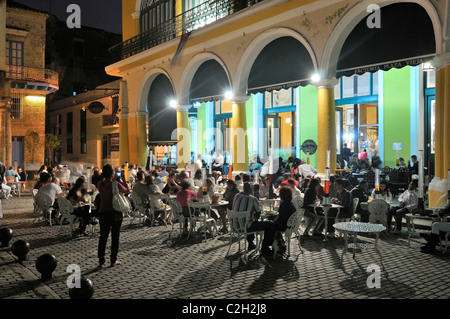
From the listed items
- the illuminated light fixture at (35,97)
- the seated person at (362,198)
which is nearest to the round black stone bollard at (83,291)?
the seated person at (362,198)

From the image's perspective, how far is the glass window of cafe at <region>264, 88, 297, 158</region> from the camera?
20.2 meters

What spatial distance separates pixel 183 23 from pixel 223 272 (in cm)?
1337

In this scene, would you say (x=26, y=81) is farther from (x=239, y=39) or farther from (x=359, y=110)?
(x=359, y=110)

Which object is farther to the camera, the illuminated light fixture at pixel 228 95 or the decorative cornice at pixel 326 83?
the illuminated light fixture at pixel 228 95

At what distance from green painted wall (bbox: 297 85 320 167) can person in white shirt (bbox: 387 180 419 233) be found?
30.2 feet

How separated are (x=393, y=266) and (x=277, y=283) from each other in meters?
2.14

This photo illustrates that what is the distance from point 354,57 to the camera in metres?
11.4

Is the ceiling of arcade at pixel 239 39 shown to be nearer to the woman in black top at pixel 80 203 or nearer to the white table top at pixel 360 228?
the white table top at pixel 360 228

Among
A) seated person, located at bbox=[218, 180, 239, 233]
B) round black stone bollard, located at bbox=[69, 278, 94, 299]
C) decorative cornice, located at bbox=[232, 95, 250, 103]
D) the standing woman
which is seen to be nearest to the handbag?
the standing woman

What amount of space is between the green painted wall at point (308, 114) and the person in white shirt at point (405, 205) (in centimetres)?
922

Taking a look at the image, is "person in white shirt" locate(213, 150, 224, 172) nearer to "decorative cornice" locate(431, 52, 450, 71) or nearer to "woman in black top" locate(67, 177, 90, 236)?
"woman in black top" locate(67, 177, 90, 236)

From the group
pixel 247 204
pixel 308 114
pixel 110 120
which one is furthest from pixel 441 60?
pixel 110 120

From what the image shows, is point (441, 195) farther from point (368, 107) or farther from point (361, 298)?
point (368, 107)

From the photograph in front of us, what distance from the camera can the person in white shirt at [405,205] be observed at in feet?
30.0
